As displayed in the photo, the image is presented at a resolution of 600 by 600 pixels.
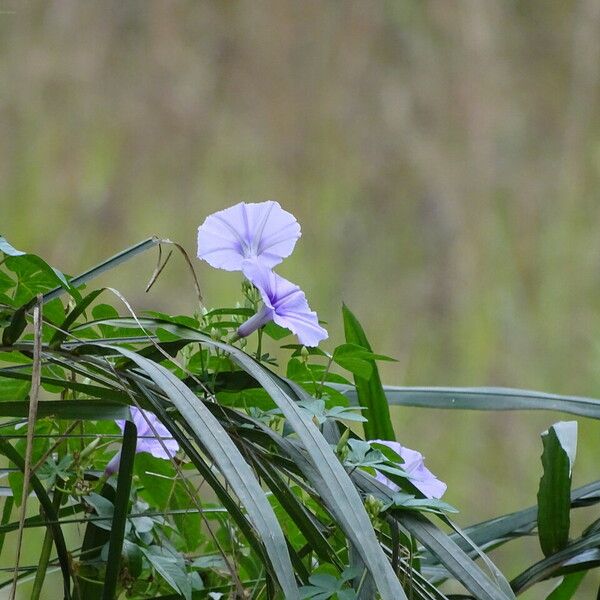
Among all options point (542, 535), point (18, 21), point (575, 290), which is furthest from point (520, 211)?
point (542, 535)

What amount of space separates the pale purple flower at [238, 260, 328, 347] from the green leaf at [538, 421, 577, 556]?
15cm

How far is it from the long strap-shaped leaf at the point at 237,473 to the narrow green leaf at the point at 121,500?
0.05 metres

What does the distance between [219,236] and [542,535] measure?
0.22 m

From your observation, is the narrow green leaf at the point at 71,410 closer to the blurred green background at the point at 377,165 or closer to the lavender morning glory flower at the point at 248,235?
the lavender morning glory flower at the point at 248,235

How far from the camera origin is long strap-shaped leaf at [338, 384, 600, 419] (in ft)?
1.68

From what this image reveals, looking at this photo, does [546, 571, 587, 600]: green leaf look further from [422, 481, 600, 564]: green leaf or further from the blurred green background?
the blurred green background

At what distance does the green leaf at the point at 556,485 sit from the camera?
1.51 ft

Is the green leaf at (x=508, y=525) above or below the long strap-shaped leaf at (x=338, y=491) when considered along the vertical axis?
below

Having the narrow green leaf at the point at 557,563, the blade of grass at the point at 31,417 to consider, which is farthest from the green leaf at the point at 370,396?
the blade of grass at the point at 31,417

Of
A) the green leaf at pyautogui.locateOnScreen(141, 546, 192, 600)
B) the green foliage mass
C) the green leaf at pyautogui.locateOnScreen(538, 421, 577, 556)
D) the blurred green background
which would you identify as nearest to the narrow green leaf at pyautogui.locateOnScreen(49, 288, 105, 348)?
the green foliage mass

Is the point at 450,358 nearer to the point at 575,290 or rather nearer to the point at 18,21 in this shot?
the point at 575,290

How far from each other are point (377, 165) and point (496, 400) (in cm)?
101

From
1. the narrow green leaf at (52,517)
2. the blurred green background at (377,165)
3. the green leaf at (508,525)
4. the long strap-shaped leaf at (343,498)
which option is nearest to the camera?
the long strap-shaped leaf at (343,498)

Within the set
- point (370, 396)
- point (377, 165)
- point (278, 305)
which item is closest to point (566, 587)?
point (370, 396)
